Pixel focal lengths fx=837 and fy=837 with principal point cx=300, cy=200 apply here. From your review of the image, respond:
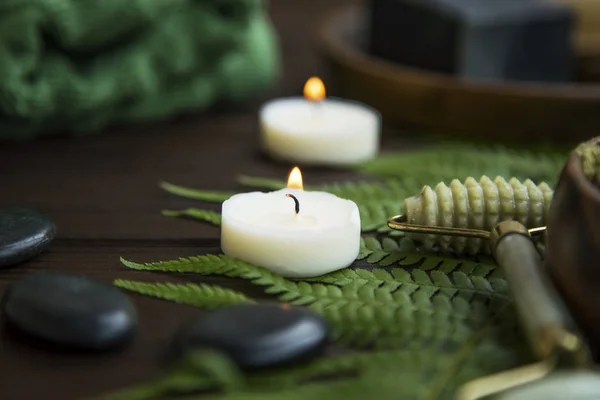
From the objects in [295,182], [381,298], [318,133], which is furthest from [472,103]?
[381,298]

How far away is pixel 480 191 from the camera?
2.16 feet

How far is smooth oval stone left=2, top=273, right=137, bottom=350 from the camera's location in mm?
508

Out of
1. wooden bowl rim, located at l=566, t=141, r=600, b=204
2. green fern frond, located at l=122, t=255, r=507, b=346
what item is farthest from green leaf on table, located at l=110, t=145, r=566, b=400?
wooden bowl rim, located at l=566, t=141, r=600, b=204

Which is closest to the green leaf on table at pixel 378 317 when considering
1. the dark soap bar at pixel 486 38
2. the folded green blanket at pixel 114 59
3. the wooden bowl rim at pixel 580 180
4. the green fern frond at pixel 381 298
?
the green fern frond at pixel 381 298

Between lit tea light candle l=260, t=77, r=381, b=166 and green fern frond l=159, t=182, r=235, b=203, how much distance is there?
123 mm

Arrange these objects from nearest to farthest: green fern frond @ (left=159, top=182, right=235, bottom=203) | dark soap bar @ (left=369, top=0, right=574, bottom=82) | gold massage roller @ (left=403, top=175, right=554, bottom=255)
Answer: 1. gold massage roller @ (left=403, top=175, right=554, bottom=255)
2. green fern frond @ (left=159, top=182, right=235, bottom=203)
3. dark soap bar @ (left=369, top=0, right=574, bottom=82)

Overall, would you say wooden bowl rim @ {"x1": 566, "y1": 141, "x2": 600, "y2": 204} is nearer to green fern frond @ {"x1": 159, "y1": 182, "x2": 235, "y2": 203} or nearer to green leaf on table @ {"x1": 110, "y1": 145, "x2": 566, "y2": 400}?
green leaf on table @ {"x1": 110, "y1": 145, "x2": 566, "y2": 400}

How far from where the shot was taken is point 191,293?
0.58 metres

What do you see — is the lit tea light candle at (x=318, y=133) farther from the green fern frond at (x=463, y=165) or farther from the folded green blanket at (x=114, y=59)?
the folded green blanket at (x=114, y=59)

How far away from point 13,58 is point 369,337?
51 centimetres

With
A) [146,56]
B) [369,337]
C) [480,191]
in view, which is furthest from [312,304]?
[146,56]

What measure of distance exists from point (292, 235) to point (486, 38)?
542 mm

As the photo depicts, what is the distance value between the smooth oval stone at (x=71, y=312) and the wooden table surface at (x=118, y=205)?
1cm

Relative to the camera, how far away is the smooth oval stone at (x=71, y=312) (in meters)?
0.51
